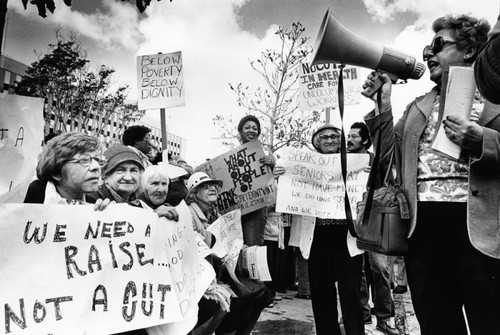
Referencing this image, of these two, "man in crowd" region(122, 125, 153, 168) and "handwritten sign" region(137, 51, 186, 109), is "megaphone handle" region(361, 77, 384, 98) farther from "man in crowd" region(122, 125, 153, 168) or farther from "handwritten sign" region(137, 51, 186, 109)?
"man in crowd" region(122, 125, 153, 168)

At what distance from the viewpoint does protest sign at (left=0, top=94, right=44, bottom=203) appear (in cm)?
228

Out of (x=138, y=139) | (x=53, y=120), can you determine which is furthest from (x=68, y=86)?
(x=138, y=139)

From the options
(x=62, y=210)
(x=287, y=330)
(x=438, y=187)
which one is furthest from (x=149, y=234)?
(x=287, y=330)

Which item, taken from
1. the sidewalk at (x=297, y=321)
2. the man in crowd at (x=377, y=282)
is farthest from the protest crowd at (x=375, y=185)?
the sidewalk at (x=297, y=321)

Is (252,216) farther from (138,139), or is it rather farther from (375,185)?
(375,185)

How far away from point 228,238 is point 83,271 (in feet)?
5.71

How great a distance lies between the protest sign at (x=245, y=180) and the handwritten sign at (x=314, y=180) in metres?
0.52

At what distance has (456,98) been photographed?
180 centimetres

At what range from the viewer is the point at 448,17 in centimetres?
201

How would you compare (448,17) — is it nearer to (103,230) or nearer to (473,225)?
(473,225)

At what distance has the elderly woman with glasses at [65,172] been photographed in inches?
84.8

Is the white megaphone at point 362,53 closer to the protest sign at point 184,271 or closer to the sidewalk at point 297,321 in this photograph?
the protest sign at point 184,271

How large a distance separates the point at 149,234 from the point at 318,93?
Result: 3183 mm

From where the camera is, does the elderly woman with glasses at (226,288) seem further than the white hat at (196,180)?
No
